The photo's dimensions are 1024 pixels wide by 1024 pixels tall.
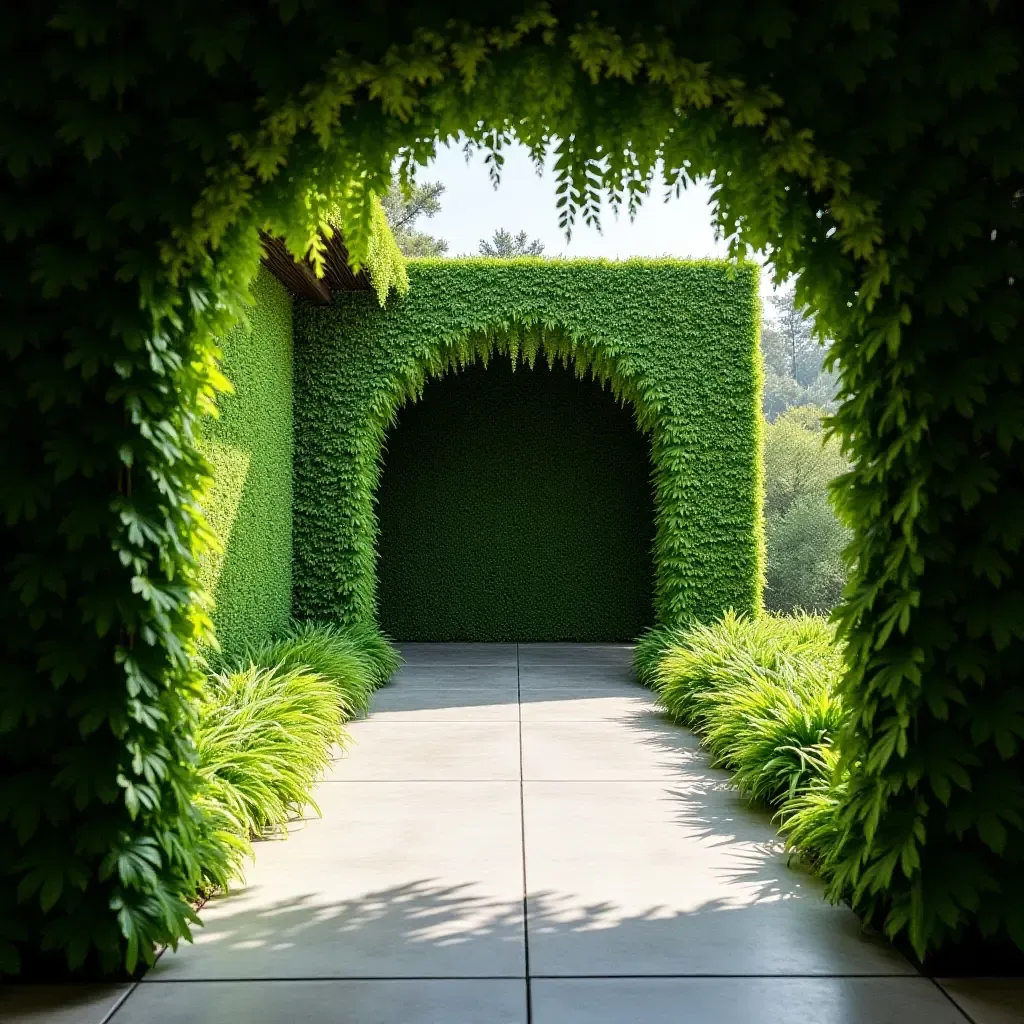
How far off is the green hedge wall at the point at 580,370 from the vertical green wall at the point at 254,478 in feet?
1.03

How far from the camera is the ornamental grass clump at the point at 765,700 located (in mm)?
4785

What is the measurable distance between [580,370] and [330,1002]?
24.7ft

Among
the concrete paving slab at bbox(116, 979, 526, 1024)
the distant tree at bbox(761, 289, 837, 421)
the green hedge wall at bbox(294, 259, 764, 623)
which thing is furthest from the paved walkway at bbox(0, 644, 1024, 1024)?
the distant tree at bbox(761, 289, 837, 421)

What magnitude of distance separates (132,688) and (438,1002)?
129cm

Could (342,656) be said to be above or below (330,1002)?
above

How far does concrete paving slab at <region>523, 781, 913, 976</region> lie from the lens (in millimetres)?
3332

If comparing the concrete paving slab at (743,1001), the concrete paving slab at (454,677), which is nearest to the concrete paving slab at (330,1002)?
the concrete paving slab at (743,1001)

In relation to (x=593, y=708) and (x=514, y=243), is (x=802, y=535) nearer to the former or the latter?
(x=593, y=708)

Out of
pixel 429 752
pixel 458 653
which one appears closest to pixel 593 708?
pixel 429 752

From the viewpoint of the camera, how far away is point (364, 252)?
10.9 feet

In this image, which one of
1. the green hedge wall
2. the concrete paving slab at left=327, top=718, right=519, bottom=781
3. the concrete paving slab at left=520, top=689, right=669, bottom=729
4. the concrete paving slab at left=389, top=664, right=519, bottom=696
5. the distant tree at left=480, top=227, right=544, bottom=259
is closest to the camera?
the concrete paving slab at left=327, top=718, right=519, bottom=781

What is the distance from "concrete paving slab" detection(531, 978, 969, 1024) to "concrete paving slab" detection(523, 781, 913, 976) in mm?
77

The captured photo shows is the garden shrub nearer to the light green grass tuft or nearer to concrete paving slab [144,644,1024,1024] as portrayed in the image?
the light green grass tuft

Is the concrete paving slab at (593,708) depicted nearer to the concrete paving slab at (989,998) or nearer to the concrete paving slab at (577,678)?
the concrete paving slab at (577,678)
